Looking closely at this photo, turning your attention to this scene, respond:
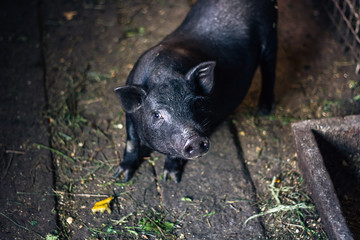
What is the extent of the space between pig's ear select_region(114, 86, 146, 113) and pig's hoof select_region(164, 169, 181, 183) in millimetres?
837

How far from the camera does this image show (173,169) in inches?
150

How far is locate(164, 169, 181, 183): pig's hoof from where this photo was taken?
381 cm

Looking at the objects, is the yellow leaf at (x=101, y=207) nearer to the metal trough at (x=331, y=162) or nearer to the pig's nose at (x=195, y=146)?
the pig's nose at (x=195, y=146)

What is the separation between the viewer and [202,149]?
3.03 meters

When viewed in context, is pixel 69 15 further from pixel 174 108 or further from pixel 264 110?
pixel 174 108

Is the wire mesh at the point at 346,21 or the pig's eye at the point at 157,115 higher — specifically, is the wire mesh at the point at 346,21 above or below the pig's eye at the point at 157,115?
below

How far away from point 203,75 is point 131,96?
0.58 metres

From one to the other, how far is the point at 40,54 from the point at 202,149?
289 centimetres

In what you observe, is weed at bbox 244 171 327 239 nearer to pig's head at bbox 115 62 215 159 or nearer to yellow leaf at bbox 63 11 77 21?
pig's head at bbox 115 62 215 159

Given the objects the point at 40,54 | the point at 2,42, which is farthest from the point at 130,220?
the point at 2,42

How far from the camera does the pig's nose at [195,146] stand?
117 inches

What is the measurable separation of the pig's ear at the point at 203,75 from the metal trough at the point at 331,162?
96cm

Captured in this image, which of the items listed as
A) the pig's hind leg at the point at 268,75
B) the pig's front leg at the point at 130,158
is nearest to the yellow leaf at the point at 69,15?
the pig's front leg at the point at 130,158

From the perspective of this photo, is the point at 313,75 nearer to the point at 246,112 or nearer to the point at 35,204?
the point at 246,112
